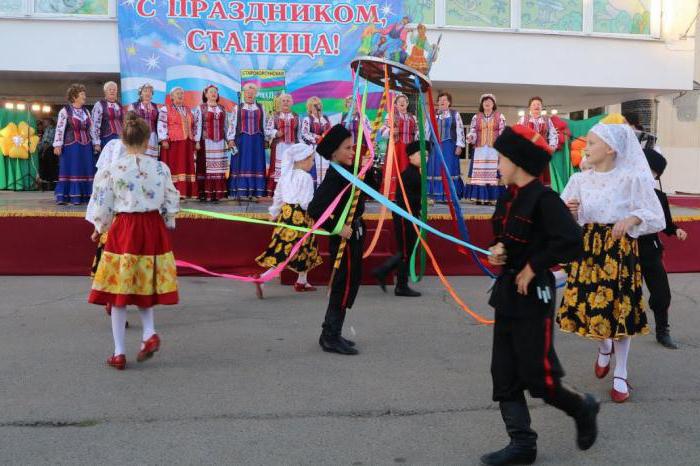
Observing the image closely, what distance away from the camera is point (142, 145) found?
191 inches

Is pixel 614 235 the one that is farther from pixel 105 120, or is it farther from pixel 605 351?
pixel 105 120

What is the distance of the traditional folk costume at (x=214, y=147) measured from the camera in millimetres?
11086

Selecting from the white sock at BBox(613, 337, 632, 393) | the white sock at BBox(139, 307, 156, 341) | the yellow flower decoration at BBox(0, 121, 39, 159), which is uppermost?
the yellow flower decoration at BBox(0, 121, 39, 159)

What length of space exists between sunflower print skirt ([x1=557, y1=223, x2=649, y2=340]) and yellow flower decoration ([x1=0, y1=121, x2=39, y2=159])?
44.7 feet

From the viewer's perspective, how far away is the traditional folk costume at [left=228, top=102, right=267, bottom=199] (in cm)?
1120

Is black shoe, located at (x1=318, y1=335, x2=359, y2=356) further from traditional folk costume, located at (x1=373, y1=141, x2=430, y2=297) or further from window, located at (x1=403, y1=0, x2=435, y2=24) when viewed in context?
window, located at (x1=403, y1=0, x2=435, y2=24)

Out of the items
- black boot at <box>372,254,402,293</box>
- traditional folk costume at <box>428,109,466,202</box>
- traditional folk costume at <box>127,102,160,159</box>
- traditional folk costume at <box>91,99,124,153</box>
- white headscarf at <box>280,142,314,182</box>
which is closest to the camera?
black boot at <box>372,254,402,293</box>

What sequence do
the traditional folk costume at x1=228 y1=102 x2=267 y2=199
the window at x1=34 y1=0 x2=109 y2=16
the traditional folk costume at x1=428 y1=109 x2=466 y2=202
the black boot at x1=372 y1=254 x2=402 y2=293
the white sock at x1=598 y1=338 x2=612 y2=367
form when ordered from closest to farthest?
1. the white sock at x1=598 y1=338 x2=612 y2=367
2. the black boot at x1=372 y1=254 x2=402 y2=293
3. the traditional folk costume at x1=228 y1=102 x2=267 y2=199
4. the traditional folk costume at x1=428 y1=109 x2=466 y2=202
5. the window at x1=34 y1=0 x2=109 y2=16

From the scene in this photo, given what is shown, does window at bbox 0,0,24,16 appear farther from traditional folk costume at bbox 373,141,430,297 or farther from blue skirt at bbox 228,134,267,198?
traditional folk costume at bbox 373,141,430,297

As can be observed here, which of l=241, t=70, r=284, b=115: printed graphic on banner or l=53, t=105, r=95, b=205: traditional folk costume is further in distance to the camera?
l=241, t=70, r=284, b=115: printed graphic on banner

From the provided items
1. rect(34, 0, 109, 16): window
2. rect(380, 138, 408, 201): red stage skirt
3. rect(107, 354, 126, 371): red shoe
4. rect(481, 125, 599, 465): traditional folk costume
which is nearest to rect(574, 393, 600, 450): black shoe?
rect(481, 125, 599, 465): traditional folk costume

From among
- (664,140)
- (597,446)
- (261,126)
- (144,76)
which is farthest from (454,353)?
(664,140)

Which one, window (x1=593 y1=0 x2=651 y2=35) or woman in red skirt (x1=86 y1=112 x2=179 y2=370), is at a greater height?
window (x1=593 y1=0 x2=651 y2=35)

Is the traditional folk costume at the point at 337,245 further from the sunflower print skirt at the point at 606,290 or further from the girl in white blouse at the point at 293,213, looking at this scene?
the girl in white blouse at the point at 293,213
